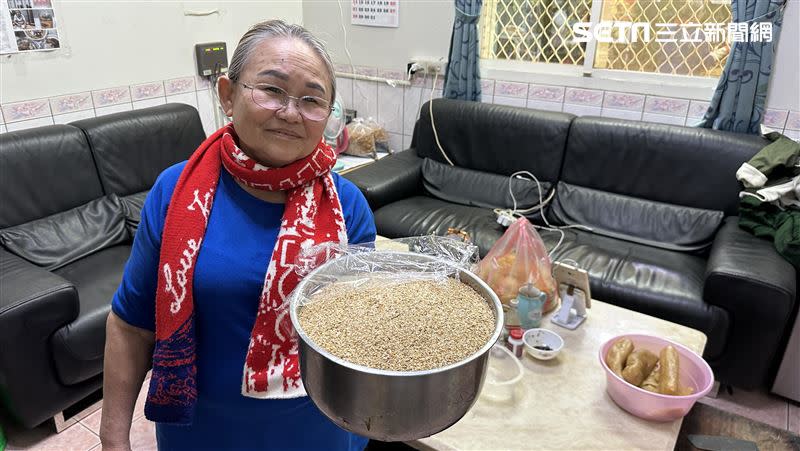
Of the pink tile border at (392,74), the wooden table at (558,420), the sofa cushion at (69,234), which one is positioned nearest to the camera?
the wooden table at (558,420)

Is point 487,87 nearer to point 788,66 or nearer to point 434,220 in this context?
point 434,220

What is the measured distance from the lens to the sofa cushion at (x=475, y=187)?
2.97 meters

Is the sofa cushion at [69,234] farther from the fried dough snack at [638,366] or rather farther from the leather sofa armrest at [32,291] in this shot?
the fried dough snack at [638,366]

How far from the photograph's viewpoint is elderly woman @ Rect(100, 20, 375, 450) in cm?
85

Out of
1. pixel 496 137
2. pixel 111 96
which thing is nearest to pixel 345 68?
pixel 496 137

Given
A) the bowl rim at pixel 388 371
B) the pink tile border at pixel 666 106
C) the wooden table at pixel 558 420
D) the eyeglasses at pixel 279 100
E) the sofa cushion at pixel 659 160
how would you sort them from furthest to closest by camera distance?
the pink tile border at pixel 666 106
the sofa cushion at pixel 659 160
the wooden table at pixel 558 420
the eyeglasses at pixel 279 100
the bowl rim at pixel 388 371

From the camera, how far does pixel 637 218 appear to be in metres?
2.70

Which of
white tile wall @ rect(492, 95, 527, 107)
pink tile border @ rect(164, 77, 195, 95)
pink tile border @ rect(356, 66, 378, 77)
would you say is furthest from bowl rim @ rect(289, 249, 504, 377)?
pink tile border @ rect(356, 66, 378, 77)

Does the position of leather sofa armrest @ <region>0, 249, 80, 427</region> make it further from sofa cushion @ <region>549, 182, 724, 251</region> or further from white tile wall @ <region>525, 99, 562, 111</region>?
white tile wall @ <region>525, 99, 562, 111</region>

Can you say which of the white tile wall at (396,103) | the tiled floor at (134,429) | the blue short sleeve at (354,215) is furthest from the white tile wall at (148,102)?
the blue short sleeve at (354,215)

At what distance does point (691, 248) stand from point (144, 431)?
2559 millimetres

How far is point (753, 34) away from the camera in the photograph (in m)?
2.48

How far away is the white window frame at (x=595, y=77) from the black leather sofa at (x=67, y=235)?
6.18ft

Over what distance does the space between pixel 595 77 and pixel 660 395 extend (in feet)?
7.48
